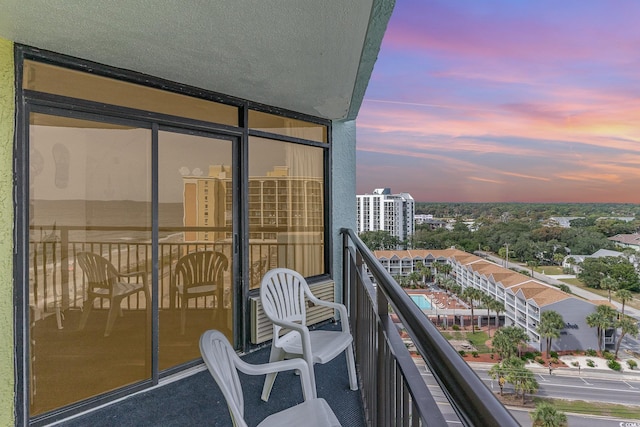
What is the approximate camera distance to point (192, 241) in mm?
3330

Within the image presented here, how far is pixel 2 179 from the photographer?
2209 mm

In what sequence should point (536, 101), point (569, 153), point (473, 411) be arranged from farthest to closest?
point (536, 101) → point (569, 153) → point (473, 411)

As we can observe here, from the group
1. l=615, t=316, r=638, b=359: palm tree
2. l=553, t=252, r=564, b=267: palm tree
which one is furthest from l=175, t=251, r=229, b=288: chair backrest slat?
l=615, t=316, r=638, b=359: palm tree

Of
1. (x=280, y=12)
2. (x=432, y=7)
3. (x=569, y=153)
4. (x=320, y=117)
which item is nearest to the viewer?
(x=280, y=12)

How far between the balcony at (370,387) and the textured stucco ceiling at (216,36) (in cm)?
136

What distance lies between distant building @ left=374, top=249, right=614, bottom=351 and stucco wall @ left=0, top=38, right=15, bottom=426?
7.25 ft

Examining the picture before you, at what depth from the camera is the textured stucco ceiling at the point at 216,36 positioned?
1.90 m

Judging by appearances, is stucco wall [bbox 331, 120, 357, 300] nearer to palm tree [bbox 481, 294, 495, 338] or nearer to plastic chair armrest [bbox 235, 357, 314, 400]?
palm tree [bbox 481, 294, 495, 338]

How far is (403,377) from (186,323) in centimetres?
267

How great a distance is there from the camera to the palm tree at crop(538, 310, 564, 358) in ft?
7.88

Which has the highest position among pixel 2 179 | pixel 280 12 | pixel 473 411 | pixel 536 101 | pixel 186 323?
pixel 536 101

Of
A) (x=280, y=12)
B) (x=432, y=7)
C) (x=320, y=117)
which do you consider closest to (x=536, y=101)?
(x=432, y=7)

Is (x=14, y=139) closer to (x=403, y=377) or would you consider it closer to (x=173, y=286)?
(x=173, y=286)

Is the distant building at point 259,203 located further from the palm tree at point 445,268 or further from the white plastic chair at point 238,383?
the white plastic chair at point 238,383
